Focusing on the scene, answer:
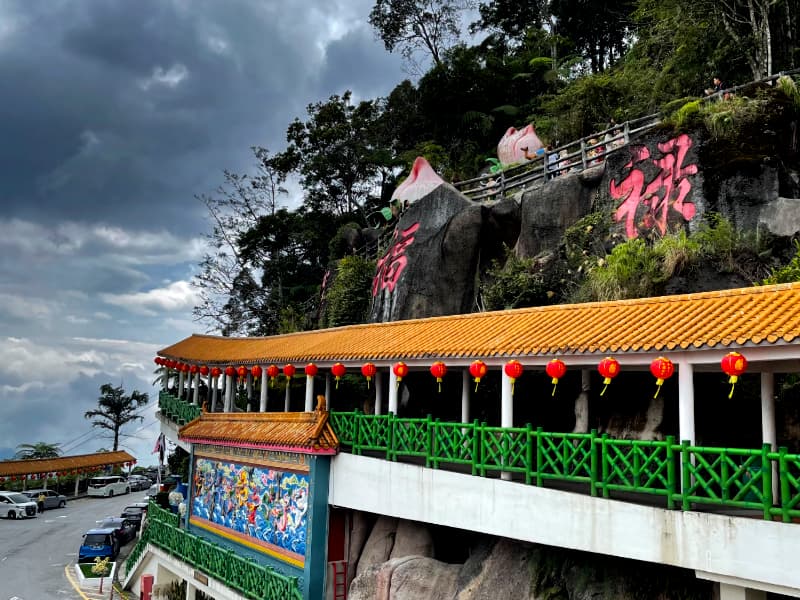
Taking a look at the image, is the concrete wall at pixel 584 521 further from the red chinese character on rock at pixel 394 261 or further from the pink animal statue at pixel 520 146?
the pink animal statue at pixel 520 146

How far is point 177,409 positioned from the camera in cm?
2339

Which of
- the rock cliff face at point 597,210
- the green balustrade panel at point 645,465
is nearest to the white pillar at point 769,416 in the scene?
the green balustrade panel at point 645,465

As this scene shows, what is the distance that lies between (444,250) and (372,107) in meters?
20.1

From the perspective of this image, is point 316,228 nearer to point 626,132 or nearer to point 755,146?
point 626,132

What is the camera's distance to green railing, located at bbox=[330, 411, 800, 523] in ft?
24.2

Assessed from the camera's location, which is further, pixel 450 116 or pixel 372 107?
pixel 372 107

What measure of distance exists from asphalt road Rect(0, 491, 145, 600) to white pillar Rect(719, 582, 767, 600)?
19.0 meters

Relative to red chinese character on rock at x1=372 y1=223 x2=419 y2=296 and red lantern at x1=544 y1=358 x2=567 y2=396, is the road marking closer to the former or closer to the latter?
red chinese character on rock at x1=372 y1=223 x2=419 y2=296

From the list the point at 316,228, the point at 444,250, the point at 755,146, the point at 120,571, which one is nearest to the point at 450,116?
the point at 316,228

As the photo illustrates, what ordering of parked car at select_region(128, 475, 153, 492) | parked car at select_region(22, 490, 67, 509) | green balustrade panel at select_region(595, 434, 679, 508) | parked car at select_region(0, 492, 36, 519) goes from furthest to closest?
parked car at select_region(128, 475, 153, 492)
parked car at select_region(22, 490, 67, 509)
parked car at select_region(0, 492, 36, 519)
green balustrade panel at select_region(595, 434, 679, 508)

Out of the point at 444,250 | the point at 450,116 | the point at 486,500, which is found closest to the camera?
the point at 486,500

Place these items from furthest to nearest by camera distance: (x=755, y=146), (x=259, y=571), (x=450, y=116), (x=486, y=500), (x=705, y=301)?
(x=450, y=116) → (x=755, y=146) → (x=259, y=571) → (x=486, y=500) → (x=705, y=301)

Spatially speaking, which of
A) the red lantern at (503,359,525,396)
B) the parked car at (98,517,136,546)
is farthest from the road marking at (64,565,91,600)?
the red lantern at (503,359,525,396)

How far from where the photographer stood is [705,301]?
9477 mm
